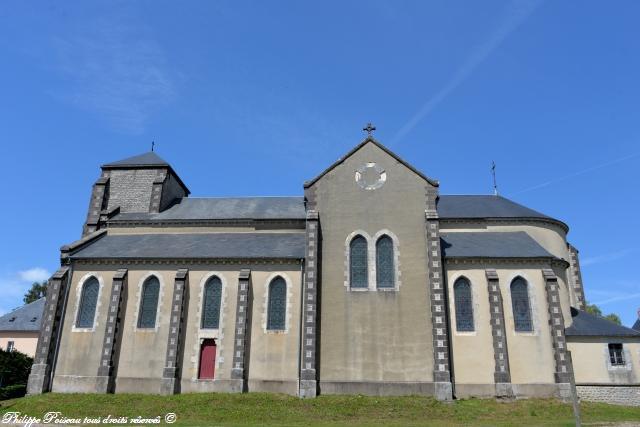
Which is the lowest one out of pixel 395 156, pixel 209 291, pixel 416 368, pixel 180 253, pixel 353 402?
pixel 353 402

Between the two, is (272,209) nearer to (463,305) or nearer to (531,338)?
(463,305)

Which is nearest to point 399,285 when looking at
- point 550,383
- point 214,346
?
point 550,383

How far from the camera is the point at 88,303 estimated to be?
27469 millimetres

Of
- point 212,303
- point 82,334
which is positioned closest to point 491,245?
point 212,303

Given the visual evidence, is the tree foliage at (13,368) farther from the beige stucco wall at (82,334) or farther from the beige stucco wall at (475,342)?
the beige stucco wall at (475,342)

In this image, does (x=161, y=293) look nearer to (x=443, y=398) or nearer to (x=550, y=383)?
(x=443, y=398)

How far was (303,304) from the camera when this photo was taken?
25.7 metres

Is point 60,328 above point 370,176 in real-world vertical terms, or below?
below

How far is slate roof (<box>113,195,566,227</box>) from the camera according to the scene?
3262 centimetres

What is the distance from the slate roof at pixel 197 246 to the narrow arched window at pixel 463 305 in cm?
865

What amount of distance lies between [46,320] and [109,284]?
3.64 m

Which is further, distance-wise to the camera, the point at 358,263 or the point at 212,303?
the point at 212,303

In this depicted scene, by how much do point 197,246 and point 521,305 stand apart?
18.7 m

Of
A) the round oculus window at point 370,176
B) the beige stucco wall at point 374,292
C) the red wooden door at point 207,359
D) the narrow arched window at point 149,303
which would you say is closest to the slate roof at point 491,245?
the beige stucco wall at point 374,292
